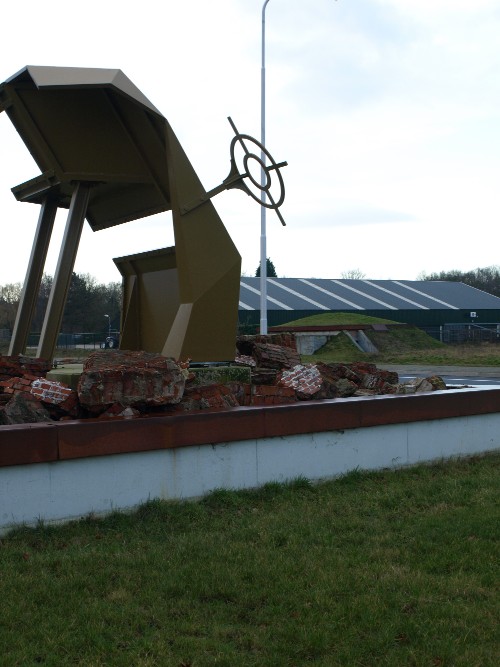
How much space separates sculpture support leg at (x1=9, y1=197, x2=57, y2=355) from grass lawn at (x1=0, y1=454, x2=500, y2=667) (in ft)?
12.0

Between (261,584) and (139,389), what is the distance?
76.3 inches

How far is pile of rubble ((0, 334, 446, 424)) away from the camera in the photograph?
18.0 feet

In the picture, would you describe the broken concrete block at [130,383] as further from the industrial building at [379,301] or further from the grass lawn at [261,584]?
the industrial building at [379,301]

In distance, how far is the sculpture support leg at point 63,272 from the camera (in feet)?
25.7

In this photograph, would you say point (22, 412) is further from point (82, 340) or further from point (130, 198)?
point (82, 340)

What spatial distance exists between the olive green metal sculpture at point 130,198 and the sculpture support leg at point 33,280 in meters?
0.01

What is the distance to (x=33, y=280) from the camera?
839 centimetres

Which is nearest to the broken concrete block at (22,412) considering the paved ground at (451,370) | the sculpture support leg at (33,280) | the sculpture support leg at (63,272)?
the sculpture support leg at (63,272)

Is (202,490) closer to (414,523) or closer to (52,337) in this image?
(414,523)

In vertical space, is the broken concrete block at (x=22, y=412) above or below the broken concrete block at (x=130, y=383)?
below

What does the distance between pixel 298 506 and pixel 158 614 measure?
6.65 ft

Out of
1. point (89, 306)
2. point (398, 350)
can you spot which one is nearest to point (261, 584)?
point (398, 350)

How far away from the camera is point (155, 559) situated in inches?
170

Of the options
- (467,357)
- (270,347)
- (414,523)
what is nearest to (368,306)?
(467,357)
